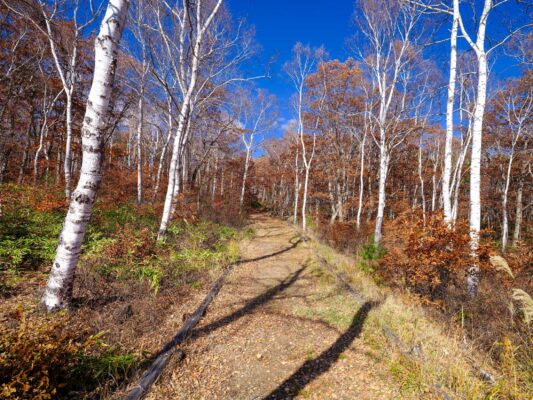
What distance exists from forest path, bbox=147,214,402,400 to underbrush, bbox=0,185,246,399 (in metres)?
Answer: 0.69

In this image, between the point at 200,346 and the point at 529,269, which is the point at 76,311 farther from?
the point at 529,269

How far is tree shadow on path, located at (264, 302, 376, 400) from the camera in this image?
310cm

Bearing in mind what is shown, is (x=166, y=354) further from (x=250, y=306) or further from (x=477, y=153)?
(x=477, y=153)

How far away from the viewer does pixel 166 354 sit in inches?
133

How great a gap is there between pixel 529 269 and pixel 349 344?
581cm

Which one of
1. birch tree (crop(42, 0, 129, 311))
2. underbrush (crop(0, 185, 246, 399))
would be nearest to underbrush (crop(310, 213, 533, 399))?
underbrush (crop(0, 185, 246, 399))

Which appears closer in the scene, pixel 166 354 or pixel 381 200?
pixel 166 354

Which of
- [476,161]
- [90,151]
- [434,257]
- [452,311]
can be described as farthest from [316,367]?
[476,161]

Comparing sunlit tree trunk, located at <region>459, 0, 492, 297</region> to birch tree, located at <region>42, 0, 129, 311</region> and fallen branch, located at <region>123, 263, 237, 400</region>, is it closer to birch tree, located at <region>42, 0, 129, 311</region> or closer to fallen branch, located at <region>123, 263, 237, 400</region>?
fallen branch, located at <region>123, 263, 237, 400</region>

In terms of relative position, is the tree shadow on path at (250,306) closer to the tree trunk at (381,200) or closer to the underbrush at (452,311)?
the underbrush at (452,311)

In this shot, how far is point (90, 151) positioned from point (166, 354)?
3.00 meters

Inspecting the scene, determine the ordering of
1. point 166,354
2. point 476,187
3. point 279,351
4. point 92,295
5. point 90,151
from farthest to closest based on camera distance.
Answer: point 476,187
point 92,295
point 279,351
point 90,151
point 166,354

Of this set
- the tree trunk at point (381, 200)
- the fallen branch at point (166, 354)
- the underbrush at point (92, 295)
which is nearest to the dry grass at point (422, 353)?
the fallen branch at point (166, 354)

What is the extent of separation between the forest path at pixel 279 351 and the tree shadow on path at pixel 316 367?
1 centimetres
